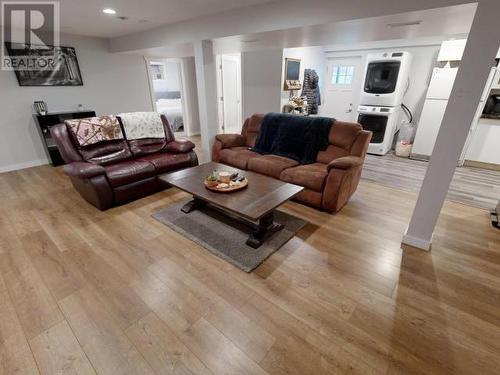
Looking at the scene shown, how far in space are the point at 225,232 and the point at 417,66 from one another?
540 centimetres

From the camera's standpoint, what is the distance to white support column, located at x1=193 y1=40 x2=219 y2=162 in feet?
11.6

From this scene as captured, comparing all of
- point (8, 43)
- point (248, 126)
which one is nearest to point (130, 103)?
point (8, 43)

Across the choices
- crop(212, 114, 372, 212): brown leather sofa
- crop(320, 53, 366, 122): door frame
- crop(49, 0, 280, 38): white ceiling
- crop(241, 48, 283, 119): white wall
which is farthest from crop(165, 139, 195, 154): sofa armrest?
crop(320, 53, 366, 122): door frame

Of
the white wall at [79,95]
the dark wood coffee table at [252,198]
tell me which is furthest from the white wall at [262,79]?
the dark wood coffee table at [252,198]

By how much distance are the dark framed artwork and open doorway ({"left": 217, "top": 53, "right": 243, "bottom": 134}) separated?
2.91 meters

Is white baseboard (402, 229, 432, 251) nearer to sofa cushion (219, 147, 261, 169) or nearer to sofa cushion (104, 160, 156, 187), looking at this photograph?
sofa cushion (219, 147, 261, 169)

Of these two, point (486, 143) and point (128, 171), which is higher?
point (486, 143)

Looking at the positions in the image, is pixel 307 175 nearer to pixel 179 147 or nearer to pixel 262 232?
pixel 262 232

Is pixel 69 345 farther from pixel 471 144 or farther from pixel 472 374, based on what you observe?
pixel 471 144

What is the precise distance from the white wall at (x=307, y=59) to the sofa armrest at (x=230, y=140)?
5.19 ft

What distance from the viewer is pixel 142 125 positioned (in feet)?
11.6

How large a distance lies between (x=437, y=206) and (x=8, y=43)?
246 inches

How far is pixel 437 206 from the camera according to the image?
207 cm

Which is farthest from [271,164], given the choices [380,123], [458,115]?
[380,123]
